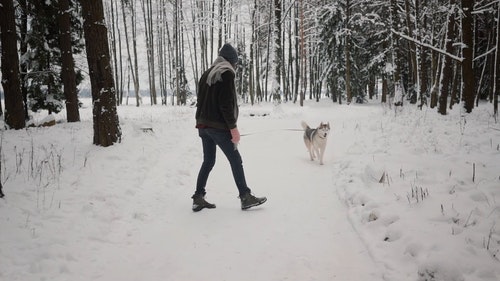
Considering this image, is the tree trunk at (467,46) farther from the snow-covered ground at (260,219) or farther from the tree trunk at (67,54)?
the tree trunk at (67,54)

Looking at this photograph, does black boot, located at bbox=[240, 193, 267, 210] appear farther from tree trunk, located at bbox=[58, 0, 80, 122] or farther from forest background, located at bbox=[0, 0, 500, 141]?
tree trunk, located at bbox=[58, 0, 80, 122]

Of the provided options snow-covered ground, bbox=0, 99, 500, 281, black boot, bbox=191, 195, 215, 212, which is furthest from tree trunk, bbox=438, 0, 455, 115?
black boot, bbox=191, 195, 215, 212

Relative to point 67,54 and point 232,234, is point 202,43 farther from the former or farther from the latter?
point 232,234

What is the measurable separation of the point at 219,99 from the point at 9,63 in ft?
27.9

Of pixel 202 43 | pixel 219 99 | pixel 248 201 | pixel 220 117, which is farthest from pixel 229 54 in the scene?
pixel 202 43

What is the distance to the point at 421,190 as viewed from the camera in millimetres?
3973

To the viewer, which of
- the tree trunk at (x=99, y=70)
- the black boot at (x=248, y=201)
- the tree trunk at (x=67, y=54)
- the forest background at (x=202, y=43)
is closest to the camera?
the black boot at (x=248, y=201)

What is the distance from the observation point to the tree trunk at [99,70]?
6.95 m

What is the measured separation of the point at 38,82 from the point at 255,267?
14414 mm

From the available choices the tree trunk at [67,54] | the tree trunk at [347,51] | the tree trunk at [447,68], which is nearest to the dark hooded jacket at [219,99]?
the tree trunk at [67,54]

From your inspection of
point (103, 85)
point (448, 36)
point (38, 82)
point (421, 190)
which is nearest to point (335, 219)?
point (421, 190)

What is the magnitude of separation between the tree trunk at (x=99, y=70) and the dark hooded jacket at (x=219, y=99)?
154 inches

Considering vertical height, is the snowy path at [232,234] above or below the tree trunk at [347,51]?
below

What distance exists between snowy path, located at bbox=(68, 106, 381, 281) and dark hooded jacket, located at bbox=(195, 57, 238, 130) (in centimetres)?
136
